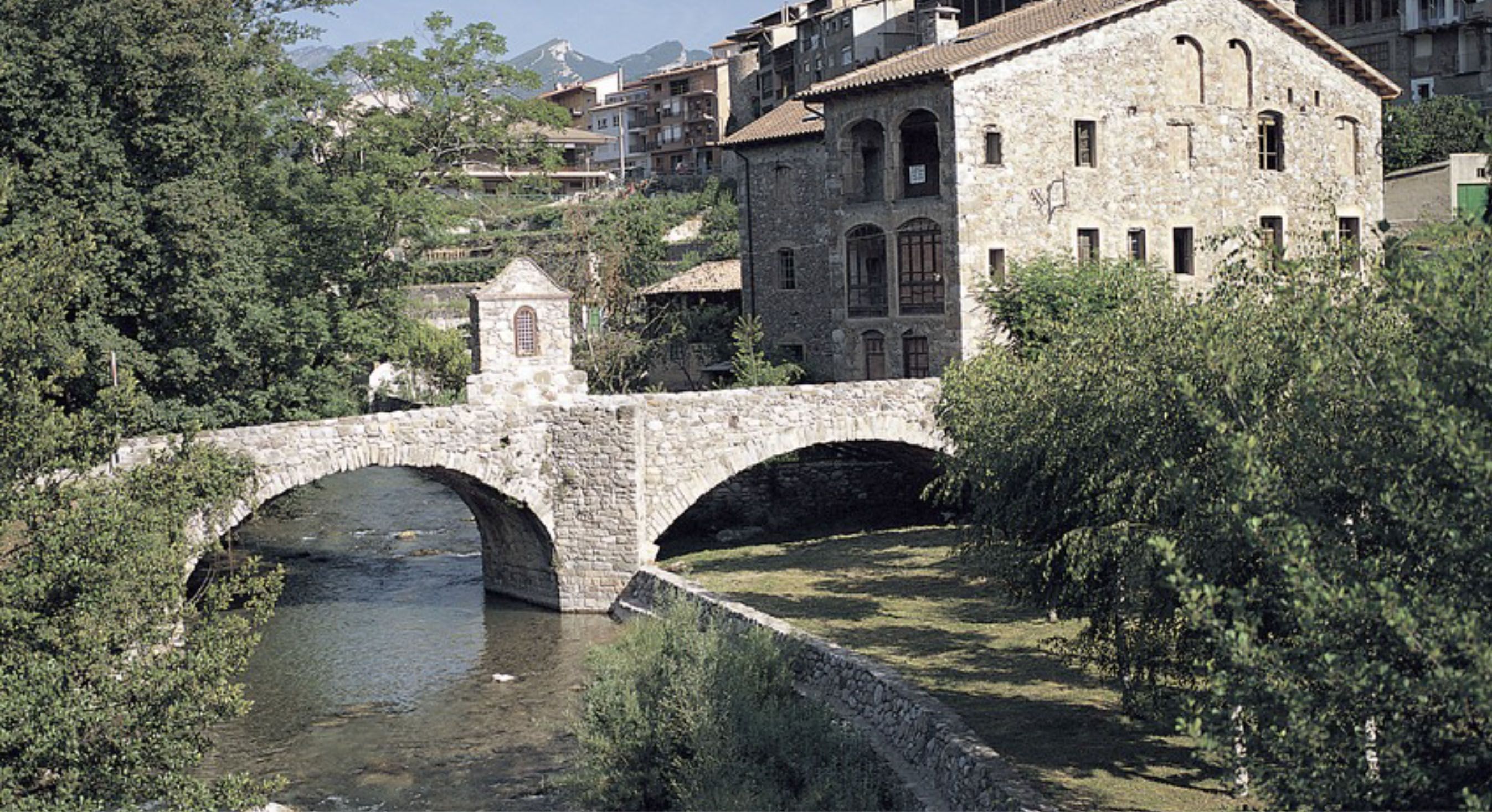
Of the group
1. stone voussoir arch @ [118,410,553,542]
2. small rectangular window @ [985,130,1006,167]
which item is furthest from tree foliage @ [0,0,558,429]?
small rectangular window @ [985,130,1006,167]

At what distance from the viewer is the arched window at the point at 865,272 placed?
123ft

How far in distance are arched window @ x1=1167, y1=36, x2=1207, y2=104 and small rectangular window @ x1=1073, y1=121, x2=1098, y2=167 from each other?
2393mm

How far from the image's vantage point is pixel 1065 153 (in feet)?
116

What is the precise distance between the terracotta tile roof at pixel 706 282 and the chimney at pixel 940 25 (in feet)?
29.4

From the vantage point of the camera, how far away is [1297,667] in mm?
9844

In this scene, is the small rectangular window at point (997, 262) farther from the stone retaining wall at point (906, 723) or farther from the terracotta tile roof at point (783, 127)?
the stone retaining wall at point (906, 723)

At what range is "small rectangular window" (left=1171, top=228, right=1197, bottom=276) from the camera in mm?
37344

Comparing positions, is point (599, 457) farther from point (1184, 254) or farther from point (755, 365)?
point (1184, 254)

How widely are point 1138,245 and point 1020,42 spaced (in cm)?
598

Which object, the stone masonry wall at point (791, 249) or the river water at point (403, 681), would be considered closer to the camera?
the river water at point (403, 681)

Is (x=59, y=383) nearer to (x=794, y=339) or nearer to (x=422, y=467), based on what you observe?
(x=422, y=467)

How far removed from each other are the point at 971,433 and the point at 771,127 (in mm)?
24943

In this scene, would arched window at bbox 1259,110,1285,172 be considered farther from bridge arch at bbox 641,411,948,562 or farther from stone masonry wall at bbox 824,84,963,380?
bridge arch at bbox 641,411,948,562

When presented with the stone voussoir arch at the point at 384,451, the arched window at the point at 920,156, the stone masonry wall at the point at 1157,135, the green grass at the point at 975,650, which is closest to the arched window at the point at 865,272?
the arched window at the point at 920,156
